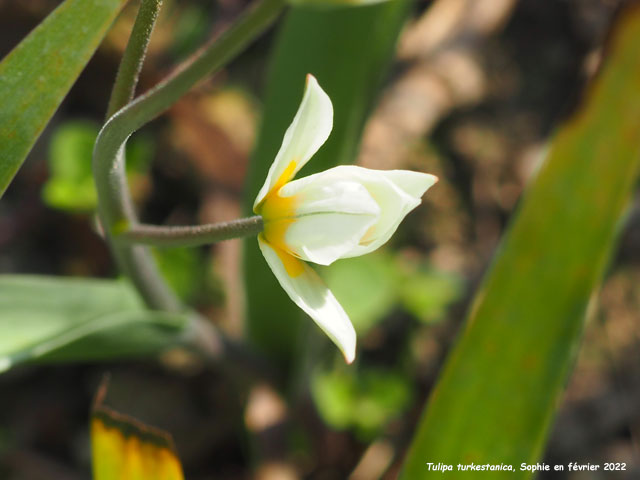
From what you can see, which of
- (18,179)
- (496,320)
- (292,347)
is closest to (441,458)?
(496,320)

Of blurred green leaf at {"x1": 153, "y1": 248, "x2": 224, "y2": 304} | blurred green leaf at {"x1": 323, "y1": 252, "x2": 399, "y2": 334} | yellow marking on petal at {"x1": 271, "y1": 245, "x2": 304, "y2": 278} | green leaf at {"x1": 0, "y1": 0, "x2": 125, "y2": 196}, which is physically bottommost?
yellow marking on petal at {"x1": 271, "y1": 245, "x2": 304, "y2": 278}

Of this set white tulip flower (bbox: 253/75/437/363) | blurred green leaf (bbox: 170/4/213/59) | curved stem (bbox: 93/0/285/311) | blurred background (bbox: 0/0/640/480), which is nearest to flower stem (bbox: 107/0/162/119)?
curved stem (bbox: 93/0/285/311)

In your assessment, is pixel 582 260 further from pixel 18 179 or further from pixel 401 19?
pixel 18 179

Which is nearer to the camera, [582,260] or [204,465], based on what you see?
[582,260]

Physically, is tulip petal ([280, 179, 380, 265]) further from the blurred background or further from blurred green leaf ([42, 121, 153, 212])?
blurred green leaf ([42, 121, 153, 212])

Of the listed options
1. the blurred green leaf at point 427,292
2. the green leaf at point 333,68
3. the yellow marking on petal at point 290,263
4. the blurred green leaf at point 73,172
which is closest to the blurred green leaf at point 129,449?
the yellow marking on petal at point 290,263

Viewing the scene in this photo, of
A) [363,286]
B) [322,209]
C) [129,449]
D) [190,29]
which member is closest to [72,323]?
[129,449]

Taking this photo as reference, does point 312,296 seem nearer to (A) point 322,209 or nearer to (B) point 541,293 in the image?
(A) point 322,209

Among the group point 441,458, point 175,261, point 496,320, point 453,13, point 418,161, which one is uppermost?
point 453,13
